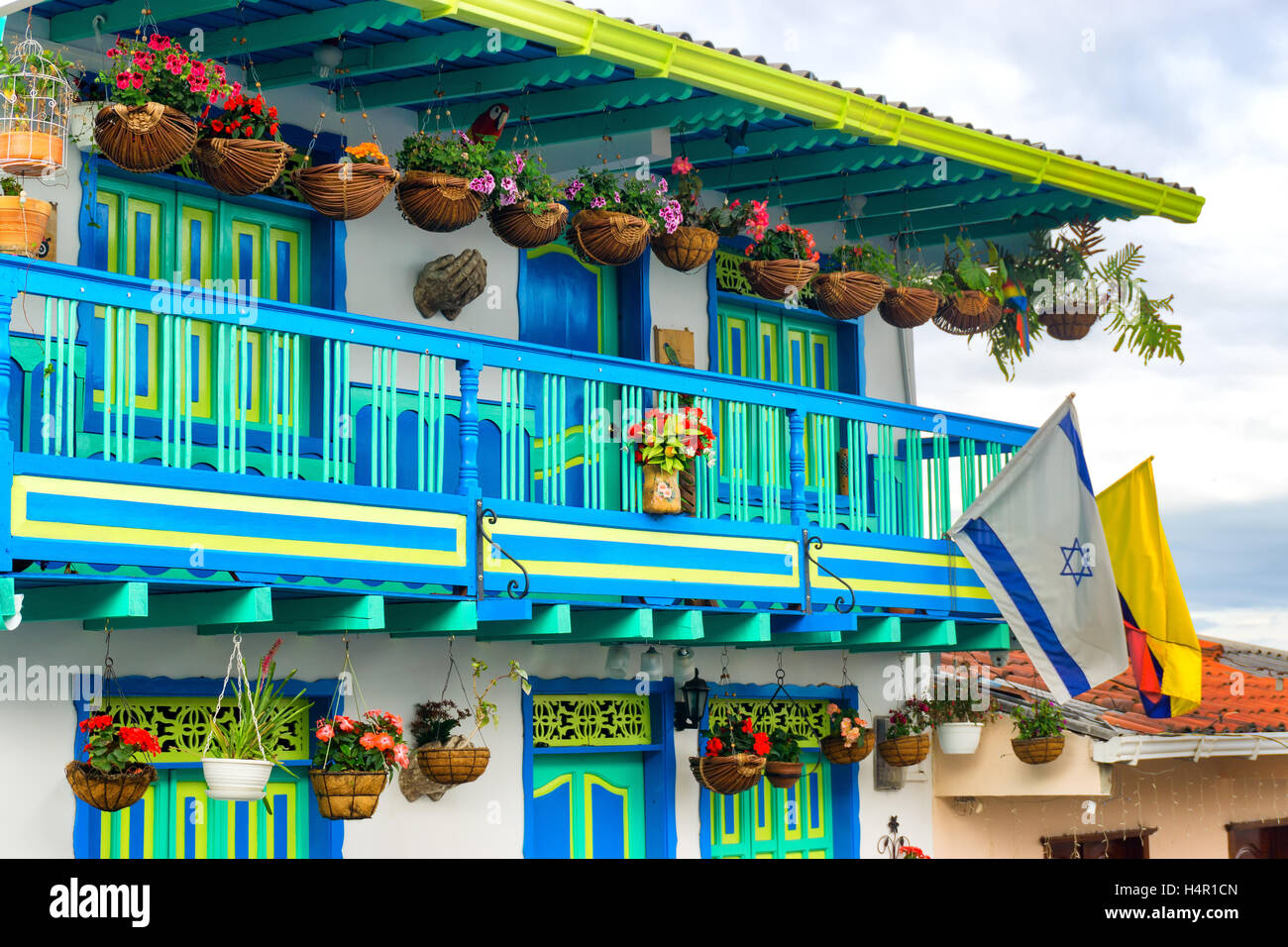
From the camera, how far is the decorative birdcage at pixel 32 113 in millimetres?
8883

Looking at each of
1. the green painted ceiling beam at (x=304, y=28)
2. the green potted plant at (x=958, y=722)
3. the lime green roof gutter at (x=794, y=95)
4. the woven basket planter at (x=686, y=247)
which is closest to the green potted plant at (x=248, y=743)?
the green painted ceiling beam at (x=304, y=28)

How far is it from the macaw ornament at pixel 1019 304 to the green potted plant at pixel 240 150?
23.2 ft

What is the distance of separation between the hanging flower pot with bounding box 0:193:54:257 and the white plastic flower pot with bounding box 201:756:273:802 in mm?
2876

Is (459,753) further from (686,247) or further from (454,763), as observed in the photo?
(686,247)

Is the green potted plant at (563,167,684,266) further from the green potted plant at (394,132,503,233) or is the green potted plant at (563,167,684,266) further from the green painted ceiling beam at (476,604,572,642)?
the green painted ceiling beam at (476,604,572,642)

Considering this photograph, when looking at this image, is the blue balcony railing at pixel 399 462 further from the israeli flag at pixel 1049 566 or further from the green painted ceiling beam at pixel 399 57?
the green painted ceiling beam at pixel 399 57

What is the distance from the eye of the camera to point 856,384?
1450 centimetres

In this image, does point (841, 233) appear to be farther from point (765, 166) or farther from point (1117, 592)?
point (1117, 592)

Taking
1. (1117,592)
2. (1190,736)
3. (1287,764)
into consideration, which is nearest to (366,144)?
(1117,592)

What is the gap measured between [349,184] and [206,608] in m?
2.87

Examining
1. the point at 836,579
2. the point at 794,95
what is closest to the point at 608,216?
the point at 794,95

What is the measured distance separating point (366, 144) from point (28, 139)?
2.20m

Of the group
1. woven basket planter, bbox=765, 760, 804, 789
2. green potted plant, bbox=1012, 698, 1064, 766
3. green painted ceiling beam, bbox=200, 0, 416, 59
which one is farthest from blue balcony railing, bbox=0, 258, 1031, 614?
green painted ceiling beam, bbox=200, 0, 416, 59

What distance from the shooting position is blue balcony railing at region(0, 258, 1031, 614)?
8.23 m
